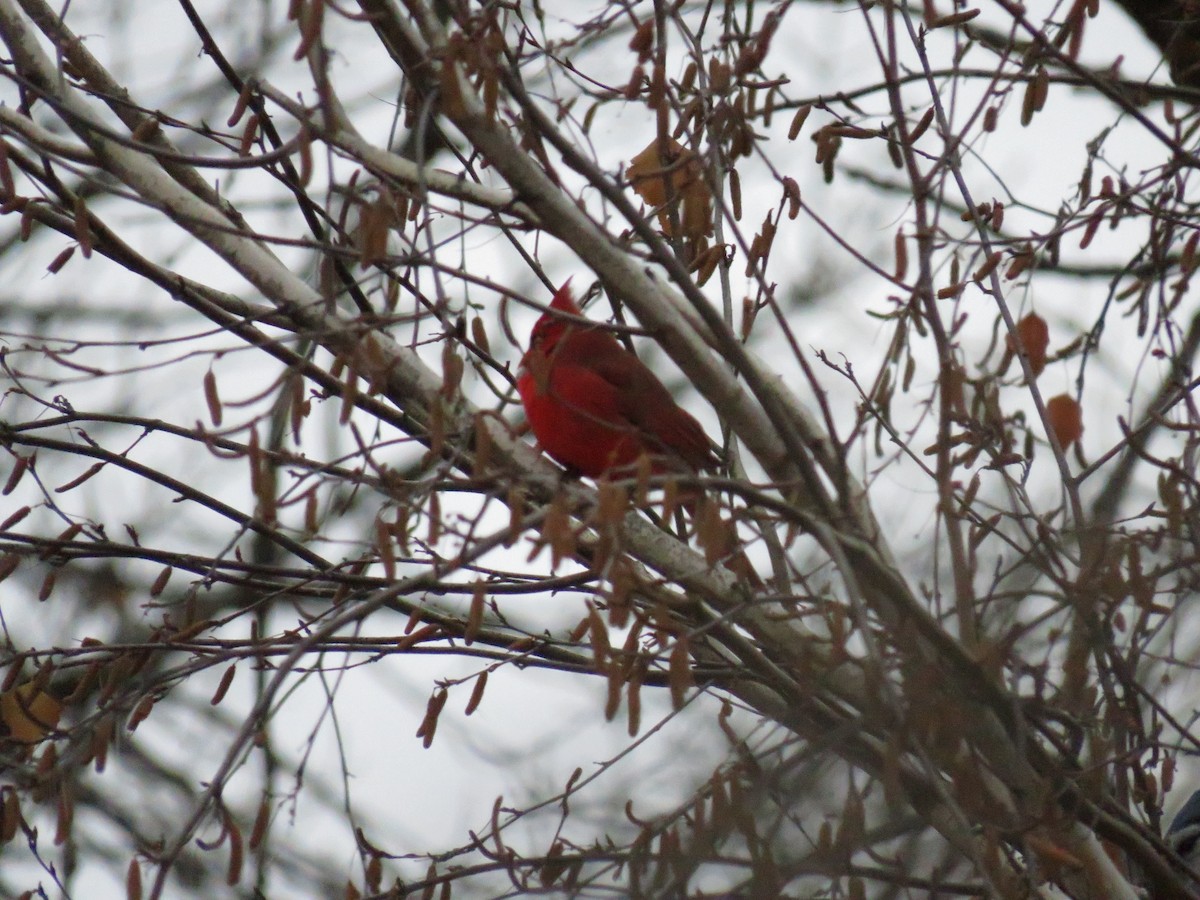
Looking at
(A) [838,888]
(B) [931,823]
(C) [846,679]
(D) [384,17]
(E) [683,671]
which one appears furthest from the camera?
(C) [846,679]

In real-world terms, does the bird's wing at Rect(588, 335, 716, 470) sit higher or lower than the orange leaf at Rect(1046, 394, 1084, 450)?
higher

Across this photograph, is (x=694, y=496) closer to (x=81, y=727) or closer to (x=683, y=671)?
(x=683, y=671)

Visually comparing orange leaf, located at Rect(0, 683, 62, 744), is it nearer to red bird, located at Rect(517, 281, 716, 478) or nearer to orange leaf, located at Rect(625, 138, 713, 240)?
red bird, located at Rect(517, 281, 716, 478)

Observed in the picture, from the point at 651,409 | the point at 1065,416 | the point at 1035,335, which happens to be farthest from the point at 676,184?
the point at 1065,416

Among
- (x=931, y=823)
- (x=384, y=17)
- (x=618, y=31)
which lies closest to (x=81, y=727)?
(x=384, y=17)

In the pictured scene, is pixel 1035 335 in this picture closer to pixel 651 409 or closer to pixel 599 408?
pixel 651 409

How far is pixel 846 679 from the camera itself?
121 inches

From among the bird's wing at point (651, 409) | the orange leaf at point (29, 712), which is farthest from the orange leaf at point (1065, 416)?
the orange leaf at point (29, 712)

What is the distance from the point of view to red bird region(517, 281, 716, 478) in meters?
4.02

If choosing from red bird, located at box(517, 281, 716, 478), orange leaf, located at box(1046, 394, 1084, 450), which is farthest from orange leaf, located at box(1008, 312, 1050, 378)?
red bird, located at box(517, 281, 716, 478)

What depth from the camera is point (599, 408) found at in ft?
14.0

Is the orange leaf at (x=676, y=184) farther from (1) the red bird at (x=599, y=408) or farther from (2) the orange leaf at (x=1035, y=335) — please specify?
(2) the orange leaf at (x=1035, y=335)

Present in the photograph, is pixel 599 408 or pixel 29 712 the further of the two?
pixel 599 408

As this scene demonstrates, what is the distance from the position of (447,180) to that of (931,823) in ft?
5.20
